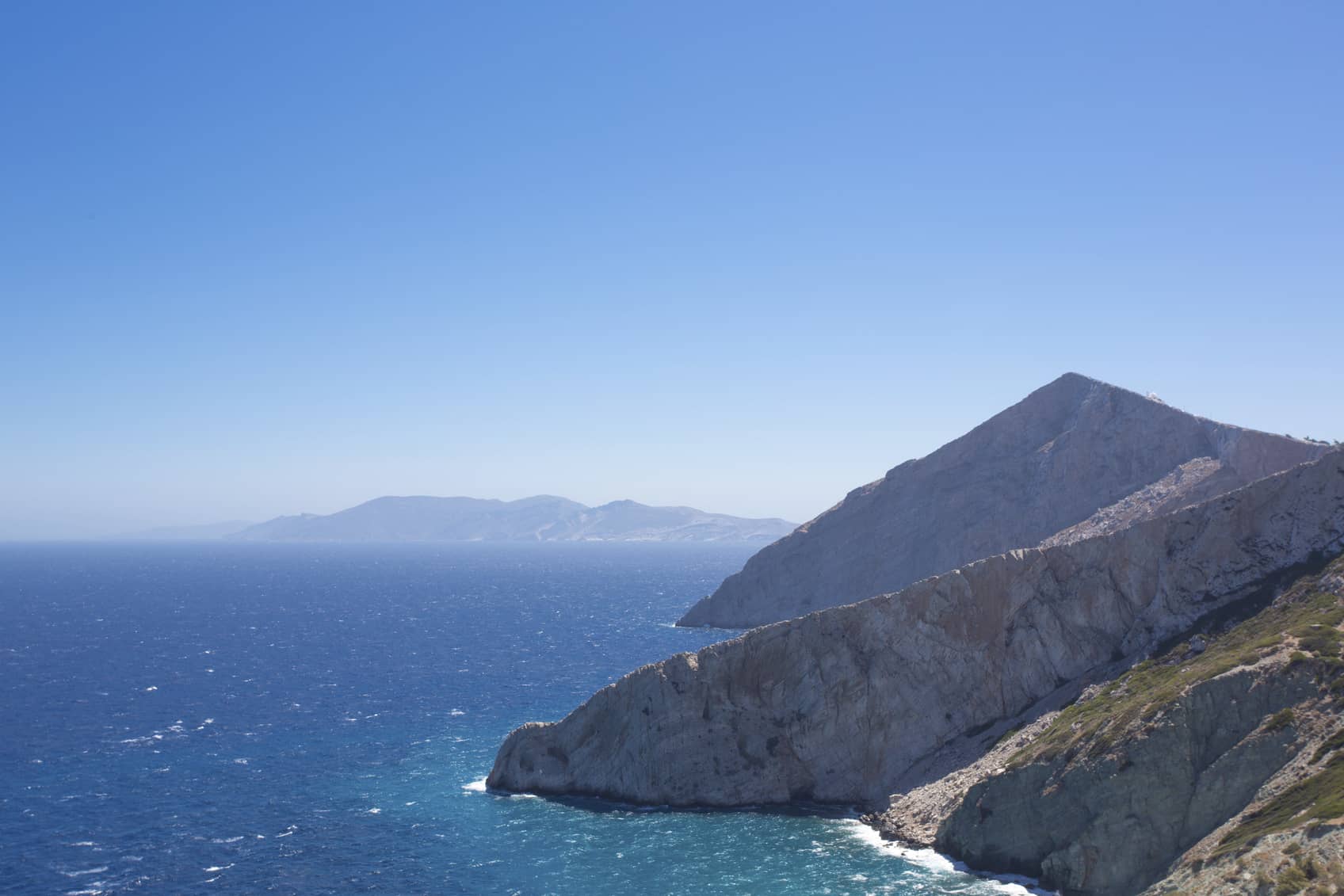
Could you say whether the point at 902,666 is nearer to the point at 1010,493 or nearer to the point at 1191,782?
the point at 1191,782

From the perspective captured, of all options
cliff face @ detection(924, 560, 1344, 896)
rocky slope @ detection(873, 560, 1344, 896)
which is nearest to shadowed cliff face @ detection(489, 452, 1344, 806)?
rocky slope @ detection(873, 560, 1344, 896)

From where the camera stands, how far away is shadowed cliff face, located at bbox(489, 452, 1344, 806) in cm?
7588

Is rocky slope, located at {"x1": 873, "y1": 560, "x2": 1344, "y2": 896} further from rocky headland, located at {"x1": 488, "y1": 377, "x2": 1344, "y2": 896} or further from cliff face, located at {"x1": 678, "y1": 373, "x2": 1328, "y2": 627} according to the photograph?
cliff face, located at {"x1": 678, "y1": 373, "x2": 1328, "y2": 627}

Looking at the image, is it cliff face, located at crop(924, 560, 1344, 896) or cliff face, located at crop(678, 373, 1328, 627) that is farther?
cliff face, located at crop(678, 373, 1328, 627)

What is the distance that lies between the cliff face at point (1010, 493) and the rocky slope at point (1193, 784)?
6763 cm

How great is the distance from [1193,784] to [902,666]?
88.6 feet

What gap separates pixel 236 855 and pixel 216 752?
27.7 m

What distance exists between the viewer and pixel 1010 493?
15862 centimetres

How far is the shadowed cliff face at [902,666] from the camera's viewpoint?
→ 2987 inches

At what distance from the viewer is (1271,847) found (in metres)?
45.7

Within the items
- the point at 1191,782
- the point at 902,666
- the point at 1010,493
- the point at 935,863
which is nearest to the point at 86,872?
the point at 935,863

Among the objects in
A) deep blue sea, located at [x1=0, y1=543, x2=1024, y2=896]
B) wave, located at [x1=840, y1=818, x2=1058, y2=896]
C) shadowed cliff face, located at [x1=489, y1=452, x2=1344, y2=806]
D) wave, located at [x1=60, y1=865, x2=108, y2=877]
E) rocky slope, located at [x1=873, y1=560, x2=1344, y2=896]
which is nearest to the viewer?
rocky slope, located at [x1=873, y1=560, x2=1344, y2=896]

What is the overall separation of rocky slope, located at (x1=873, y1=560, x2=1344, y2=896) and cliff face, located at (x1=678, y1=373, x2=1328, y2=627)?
6763 cm

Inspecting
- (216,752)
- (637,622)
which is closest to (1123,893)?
(216,752)
